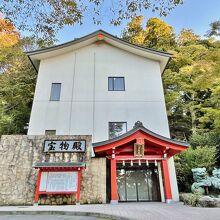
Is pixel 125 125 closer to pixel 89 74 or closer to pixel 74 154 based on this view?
pixel 74 154

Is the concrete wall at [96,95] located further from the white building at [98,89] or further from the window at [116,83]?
the window at [116,83]

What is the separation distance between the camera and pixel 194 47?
59.6ft

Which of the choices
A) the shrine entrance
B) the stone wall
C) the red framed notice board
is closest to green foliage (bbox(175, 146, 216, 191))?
the shrine entrance

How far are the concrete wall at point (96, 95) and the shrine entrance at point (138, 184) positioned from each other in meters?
2.28

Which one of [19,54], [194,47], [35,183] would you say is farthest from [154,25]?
[35,183]

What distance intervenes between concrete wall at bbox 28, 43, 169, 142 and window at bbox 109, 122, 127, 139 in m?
0.26

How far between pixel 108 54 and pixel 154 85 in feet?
12.9

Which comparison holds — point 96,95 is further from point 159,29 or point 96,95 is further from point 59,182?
point 159,29

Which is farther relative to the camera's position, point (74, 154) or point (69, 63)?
point (69, 63)

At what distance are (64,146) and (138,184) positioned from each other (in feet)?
15.0

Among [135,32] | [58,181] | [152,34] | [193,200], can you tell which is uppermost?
[135,32]

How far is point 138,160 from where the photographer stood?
32.8 ft

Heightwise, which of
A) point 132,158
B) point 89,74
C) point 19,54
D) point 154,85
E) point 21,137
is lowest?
point 132,158

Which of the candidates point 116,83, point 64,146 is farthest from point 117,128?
point 64,146
